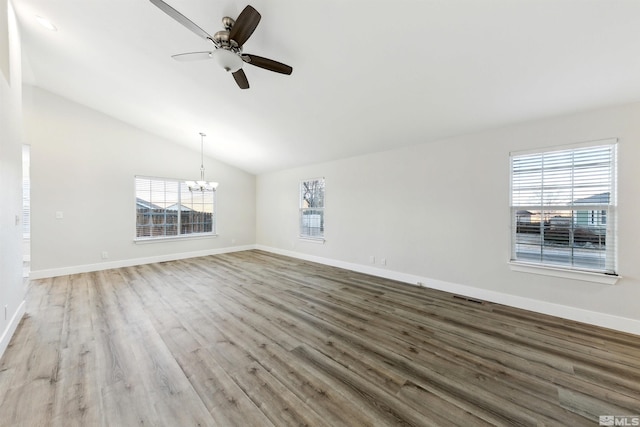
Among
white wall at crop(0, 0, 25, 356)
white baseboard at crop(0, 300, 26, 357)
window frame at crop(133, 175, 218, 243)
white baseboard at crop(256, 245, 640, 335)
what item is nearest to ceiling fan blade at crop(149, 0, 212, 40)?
white wall at crop(0, 0, 25, 356)

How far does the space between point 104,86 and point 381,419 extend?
5.93m

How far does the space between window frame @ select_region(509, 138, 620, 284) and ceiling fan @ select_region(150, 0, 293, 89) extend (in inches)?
135

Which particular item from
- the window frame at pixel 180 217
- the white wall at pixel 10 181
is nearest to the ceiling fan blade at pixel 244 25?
the white wall at pixel 10 181

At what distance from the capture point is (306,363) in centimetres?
204

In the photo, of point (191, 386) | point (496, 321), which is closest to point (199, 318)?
point (191, 386)

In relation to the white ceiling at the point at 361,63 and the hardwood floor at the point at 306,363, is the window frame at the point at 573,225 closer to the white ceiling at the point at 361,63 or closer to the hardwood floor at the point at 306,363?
the white ceiling at the point at 361,63

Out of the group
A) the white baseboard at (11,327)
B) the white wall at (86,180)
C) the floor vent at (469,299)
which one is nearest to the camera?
the white baseboard at (11,327)

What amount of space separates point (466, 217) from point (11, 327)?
5649 millimetres

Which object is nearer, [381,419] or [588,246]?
[381,419]

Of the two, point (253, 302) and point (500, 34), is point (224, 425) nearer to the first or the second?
point (253, 302)

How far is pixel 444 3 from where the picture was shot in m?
1.86

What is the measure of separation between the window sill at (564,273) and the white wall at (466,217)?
0.20 ft

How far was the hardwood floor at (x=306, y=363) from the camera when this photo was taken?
156cm

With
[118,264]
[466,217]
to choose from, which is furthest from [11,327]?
[466,217]
